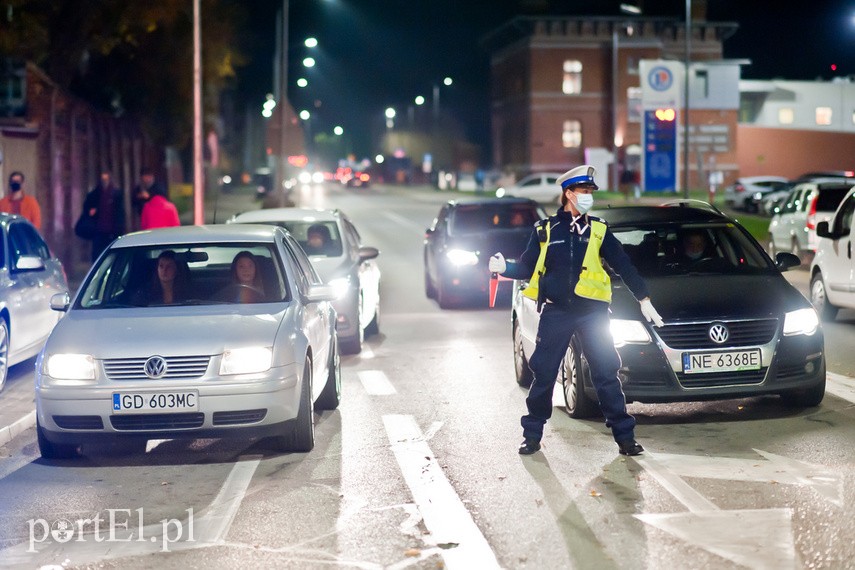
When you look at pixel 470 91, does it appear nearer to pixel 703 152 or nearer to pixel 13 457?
pixel 703 152

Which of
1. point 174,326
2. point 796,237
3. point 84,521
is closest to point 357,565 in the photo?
point 84,521

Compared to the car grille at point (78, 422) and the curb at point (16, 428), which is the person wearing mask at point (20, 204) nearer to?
the curb at point (16, 428)

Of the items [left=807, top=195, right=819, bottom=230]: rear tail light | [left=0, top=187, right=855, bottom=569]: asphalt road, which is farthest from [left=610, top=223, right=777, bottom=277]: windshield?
[left=807, top=195, right=819, bottom=230]: rear tail light

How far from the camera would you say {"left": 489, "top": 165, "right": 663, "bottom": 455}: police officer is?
834 cm

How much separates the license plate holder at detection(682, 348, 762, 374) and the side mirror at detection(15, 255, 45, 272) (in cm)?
614

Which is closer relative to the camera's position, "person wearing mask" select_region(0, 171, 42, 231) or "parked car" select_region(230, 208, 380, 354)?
"parked car" select_region(230, 208, 380, 354)

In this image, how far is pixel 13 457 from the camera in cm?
895

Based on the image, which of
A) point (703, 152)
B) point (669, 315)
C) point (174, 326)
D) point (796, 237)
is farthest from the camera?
point (703, 152)

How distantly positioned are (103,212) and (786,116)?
76.7 metres

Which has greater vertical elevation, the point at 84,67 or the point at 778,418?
the point at 84,67

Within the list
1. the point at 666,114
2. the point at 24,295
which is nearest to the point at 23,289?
the point at 24,295

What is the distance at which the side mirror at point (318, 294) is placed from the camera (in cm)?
943

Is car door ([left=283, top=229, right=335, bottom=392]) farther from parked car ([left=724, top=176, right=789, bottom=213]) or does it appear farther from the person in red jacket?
parked car ([left=724, top=176, right=789, bottom=213])

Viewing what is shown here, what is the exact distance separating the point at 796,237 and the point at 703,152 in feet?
174
